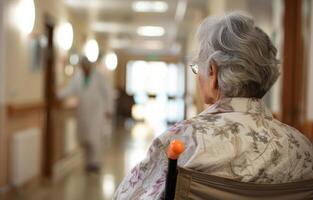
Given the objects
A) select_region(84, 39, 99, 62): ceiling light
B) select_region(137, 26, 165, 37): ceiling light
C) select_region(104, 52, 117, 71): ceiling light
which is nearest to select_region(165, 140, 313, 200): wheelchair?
select_region(84, 39, 99, 62): ceiling light

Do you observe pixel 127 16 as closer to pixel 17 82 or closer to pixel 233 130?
pixel 17 82

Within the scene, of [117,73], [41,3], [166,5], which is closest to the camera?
[41,3]

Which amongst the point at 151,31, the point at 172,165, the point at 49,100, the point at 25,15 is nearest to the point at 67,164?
the point at 49,100

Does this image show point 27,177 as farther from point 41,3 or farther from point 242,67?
point 242,67

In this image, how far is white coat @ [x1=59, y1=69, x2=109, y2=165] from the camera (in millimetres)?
7602

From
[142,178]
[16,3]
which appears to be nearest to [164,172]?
[142,178]

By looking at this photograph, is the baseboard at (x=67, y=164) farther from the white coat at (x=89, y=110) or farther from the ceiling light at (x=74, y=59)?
the ceiling light at (x=74, y=59)

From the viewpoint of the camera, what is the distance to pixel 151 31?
14.9 m

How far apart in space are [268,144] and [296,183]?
5.3 inches

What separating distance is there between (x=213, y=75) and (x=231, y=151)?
0.78ft

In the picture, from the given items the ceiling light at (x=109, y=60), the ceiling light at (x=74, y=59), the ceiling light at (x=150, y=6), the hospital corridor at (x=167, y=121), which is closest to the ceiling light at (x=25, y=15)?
the hospital corridor at (x=167, y=121)

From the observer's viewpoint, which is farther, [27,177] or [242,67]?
[27,177]

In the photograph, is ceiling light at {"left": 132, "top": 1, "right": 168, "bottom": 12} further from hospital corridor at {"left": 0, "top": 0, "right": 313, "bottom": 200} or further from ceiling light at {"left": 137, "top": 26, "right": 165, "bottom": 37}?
ceiling light at {"left": 137, "top": 26, "right": 165, "bottom": 37}

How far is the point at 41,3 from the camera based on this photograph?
6.69 meters
